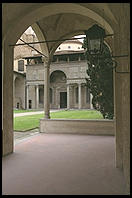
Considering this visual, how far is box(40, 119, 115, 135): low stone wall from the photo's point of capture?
8164 mm

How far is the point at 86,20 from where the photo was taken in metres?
7.89

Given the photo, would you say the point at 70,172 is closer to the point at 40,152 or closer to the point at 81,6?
the point at 40,152

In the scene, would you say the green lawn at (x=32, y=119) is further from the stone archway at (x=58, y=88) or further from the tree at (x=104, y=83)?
the stone archway at (x=58, y=88)

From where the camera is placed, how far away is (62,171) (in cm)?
400

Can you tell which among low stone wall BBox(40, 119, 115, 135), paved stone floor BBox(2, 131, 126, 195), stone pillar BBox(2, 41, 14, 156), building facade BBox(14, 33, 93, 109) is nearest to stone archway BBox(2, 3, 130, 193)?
stone pillar BBox(2, 41, 14, 156)

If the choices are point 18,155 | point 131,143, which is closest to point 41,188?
point 131,143

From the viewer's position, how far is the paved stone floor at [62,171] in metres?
3.13

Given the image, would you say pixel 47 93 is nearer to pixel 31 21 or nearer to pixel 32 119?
pixel 31 21

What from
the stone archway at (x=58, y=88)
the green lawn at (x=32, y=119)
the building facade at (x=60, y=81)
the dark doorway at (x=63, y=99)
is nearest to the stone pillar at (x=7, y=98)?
the green lawn at (x=32, y=119)

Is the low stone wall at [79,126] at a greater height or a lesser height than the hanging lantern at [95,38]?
lesser

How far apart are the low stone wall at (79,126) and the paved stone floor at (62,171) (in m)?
1.87

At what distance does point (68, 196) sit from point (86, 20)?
24.9 feet

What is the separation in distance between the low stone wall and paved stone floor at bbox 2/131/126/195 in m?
1.87

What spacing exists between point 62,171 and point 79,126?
4.65 metres
